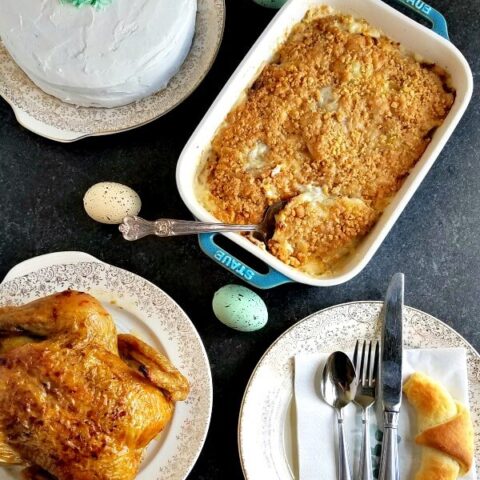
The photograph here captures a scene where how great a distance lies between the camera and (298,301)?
1.83 m

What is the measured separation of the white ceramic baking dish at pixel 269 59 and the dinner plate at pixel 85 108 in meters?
0.14

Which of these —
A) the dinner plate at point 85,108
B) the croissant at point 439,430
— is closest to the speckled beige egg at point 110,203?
the dinner plate at point 85,108

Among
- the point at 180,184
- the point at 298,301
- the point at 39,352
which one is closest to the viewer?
the point at 39,352

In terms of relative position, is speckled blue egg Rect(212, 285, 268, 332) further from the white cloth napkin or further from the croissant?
the croissant

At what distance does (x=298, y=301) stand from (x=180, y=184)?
0.41 m

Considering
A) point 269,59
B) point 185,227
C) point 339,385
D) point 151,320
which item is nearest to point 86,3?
point 269,59

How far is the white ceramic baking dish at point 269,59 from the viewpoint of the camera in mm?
1648

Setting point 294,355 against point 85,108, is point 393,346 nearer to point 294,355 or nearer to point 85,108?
point 294,355

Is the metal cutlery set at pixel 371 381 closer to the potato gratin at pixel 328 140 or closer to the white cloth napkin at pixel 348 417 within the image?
the white cloth napkin at pixel 348 417

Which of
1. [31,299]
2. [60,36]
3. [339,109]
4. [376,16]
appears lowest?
[31,299]

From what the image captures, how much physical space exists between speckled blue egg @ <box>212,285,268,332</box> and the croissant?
369mm

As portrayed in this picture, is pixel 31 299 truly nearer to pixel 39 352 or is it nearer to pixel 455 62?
pixel 39 352

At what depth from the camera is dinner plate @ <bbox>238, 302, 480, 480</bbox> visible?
5.74ft

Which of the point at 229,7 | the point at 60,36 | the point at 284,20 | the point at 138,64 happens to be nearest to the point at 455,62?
the point at 284,20
